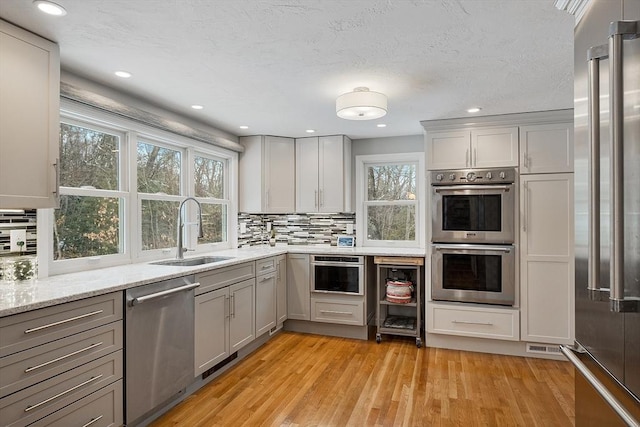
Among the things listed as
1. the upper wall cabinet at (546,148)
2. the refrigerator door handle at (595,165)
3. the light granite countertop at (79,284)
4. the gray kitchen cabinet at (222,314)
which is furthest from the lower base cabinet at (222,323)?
the upper wall cabinet at (546,148)

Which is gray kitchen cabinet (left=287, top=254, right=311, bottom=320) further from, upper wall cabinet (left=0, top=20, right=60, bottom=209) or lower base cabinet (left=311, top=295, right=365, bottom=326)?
upper wall cabinet (left=0, top=20, right=60, bottom=209)

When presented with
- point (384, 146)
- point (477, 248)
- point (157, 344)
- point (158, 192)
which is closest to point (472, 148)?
point (477, 248)

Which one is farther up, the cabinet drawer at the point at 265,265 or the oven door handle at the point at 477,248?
the oven door handle at the point at 477,248

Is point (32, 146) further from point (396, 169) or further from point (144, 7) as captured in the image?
point (396, 169)

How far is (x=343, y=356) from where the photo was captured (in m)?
3.52

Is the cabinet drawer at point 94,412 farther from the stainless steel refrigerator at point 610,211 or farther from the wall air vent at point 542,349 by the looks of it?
the wall air vent at point 542,349

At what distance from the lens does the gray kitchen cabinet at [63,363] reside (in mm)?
1611

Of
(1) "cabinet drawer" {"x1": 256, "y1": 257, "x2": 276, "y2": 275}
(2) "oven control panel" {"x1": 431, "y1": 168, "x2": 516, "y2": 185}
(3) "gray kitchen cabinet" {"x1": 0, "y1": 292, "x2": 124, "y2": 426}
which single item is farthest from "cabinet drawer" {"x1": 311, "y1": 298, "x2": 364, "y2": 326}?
(3) "gray kitchen cabinet" {"x1": 0, "y1": 292, "x2": 124, "y2": 426}

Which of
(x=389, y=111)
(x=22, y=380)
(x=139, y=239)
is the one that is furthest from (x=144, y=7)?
(x=389, y=111)

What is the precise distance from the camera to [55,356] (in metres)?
1.78

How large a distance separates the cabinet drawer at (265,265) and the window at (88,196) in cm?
119

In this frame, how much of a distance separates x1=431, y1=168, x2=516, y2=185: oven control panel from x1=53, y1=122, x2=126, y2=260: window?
9.30 ft

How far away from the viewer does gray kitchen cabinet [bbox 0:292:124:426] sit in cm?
161

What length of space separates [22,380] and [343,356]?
8.12 feet
